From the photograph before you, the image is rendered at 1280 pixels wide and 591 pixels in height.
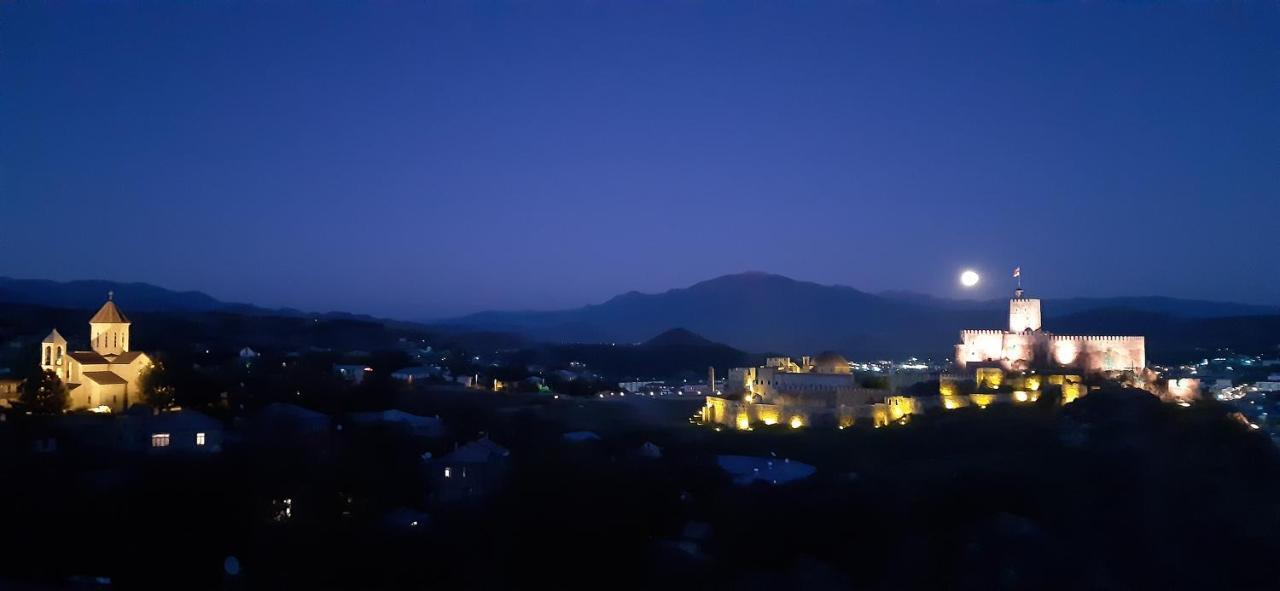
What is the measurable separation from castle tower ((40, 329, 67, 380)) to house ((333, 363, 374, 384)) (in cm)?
830

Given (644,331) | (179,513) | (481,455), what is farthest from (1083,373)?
(644,331)

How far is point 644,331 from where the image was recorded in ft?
357

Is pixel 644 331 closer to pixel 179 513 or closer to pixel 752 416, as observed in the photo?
pixel 752 416

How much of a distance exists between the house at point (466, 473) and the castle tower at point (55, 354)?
27.8ft

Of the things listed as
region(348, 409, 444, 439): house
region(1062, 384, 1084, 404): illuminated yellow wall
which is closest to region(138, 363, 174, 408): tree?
region(348, 409, 444, 439): house

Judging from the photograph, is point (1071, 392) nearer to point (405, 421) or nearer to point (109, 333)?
point (405, 421)

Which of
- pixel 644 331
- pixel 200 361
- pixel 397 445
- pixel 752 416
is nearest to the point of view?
pixel 397 445

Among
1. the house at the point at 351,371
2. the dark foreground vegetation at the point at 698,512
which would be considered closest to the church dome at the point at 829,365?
the dark foreground vegetation at the point at 698,512

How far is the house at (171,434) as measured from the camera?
1778 cm

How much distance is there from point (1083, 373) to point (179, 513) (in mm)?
23265

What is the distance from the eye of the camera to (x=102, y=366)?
847 inches

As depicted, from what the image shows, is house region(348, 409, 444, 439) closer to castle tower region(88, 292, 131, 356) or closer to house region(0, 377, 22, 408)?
castle tower region(88, 292, 131, 356)

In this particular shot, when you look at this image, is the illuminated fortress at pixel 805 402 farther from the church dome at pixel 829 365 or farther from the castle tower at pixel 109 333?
the castle tower at pixel 109 333

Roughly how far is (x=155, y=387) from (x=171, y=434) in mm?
3841
